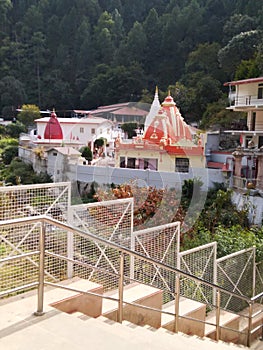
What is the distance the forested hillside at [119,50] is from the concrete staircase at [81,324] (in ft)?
81.9

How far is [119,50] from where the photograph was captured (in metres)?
43.1

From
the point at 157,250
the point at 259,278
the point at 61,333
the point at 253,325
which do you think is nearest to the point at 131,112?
the point at 259,278

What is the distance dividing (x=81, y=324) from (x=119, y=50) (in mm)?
42891

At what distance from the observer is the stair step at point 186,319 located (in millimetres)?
3697

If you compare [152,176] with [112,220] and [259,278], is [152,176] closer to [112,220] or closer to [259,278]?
[259,278]

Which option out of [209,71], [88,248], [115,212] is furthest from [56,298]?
[209,71]

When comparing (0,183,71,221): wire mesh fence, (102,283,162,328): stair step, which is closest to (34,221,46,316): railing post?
(102,283,162,328): stair step

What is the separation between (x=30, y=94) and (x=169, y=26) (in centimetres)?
1670

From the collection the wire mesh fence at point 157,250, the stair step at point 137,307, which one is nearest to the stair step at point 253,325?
the wire mesh fence at point 157,250

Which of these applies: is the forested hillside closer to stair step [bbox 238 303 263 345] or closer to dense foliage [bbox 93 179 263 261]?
dense foliage [bbox 93 179 263 261]

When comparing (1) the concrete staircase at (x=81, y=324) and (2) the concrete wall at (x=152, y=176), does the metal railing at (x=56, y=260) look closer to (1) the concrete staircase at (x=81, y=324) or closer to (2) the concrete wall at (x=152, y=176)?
(1) the concrete staircase at (x=81, y=324)

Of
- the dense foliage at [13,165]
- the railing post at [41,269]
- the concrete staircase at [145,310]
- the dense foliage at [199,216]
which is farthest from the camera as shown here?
the dense foliage at [13,165]

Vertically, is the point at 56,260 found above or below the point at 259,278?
above

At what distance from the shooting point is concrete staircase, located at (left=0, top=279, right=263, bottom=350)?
2.23m
